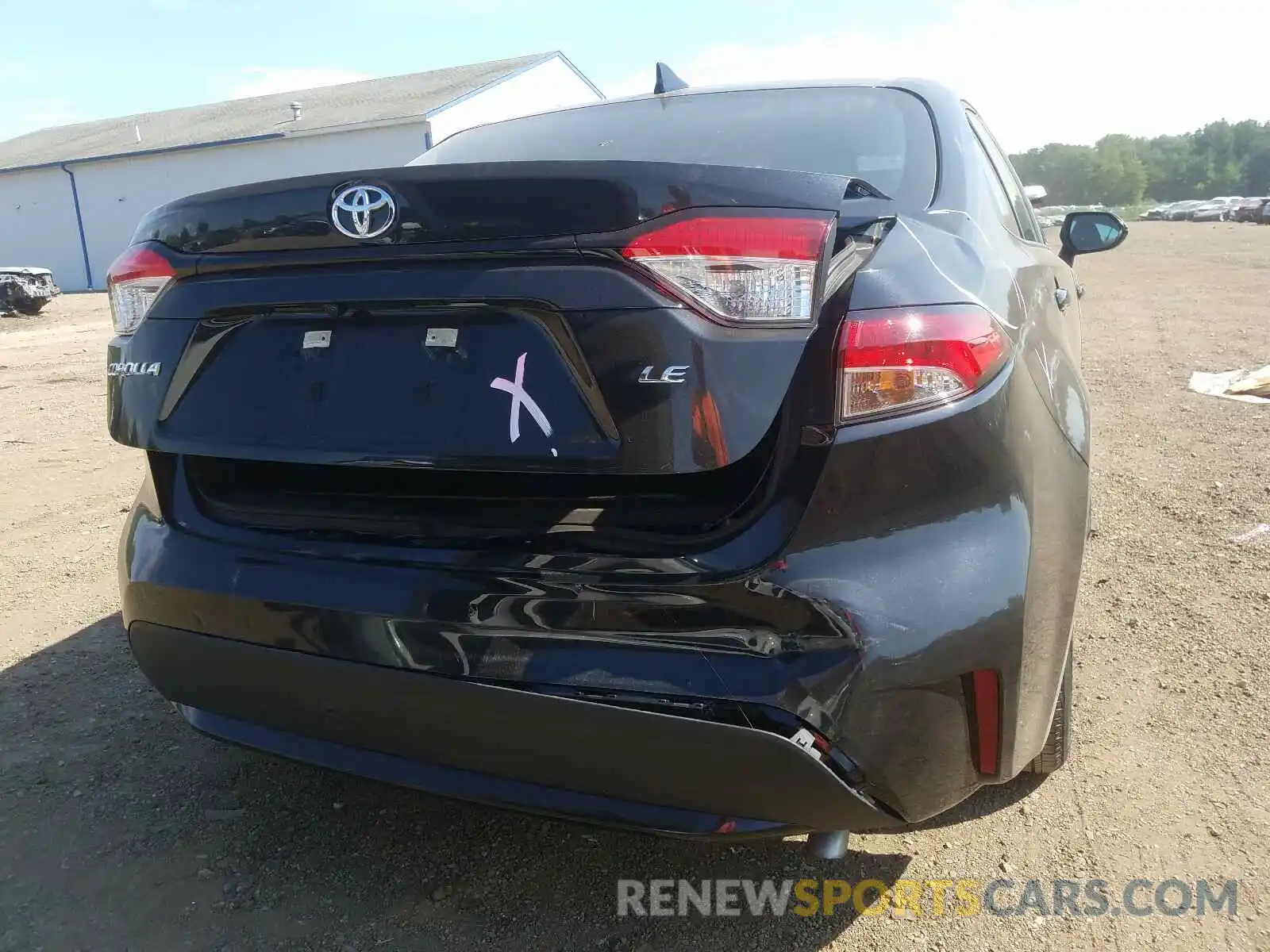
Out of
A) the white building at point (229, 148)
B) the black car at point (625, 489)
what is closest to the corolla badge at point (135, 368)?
the black car at point (625, 489)

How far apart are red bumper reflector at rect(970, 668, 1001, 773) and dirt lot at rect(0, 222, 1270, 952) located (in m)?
0.50

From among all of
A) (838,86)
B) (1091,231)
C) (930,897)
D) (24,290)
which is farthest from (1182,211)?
(930,897)

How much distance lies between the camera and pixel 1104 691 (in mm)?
2672

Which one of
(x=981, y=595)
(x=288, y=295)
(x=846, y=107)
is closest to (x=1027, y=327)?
(x=981, y=595)

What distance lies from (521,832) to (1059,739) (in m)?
1.21

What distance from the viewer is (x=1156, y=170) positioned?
328 feet

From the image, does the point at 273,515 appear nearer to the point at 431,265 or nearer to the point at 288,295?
the point at 288,295

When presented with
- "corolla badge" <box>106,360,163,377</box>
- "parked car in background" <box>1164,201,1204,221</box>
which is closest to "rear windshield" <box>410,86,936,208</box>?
"corolla badge" <box>106,360,163,377</box>

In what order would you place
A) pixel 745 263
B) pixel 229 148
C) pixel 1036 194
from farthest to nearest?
pixel 229 148 → pixel 1036 194 → pixel 745 263

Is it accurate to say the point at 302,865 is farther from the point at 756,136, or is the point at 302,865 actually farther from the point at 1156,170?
the point at 1156,170

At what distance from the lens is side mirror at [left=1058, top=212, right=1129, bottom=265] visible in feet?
11.2

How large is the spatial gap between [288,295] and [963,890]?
5.71 ft

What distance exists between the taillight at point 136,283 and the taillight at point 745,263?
3.24 feet

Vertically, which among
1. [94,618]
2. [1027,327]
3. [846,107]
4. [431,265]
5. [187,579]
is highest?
[846,107]
